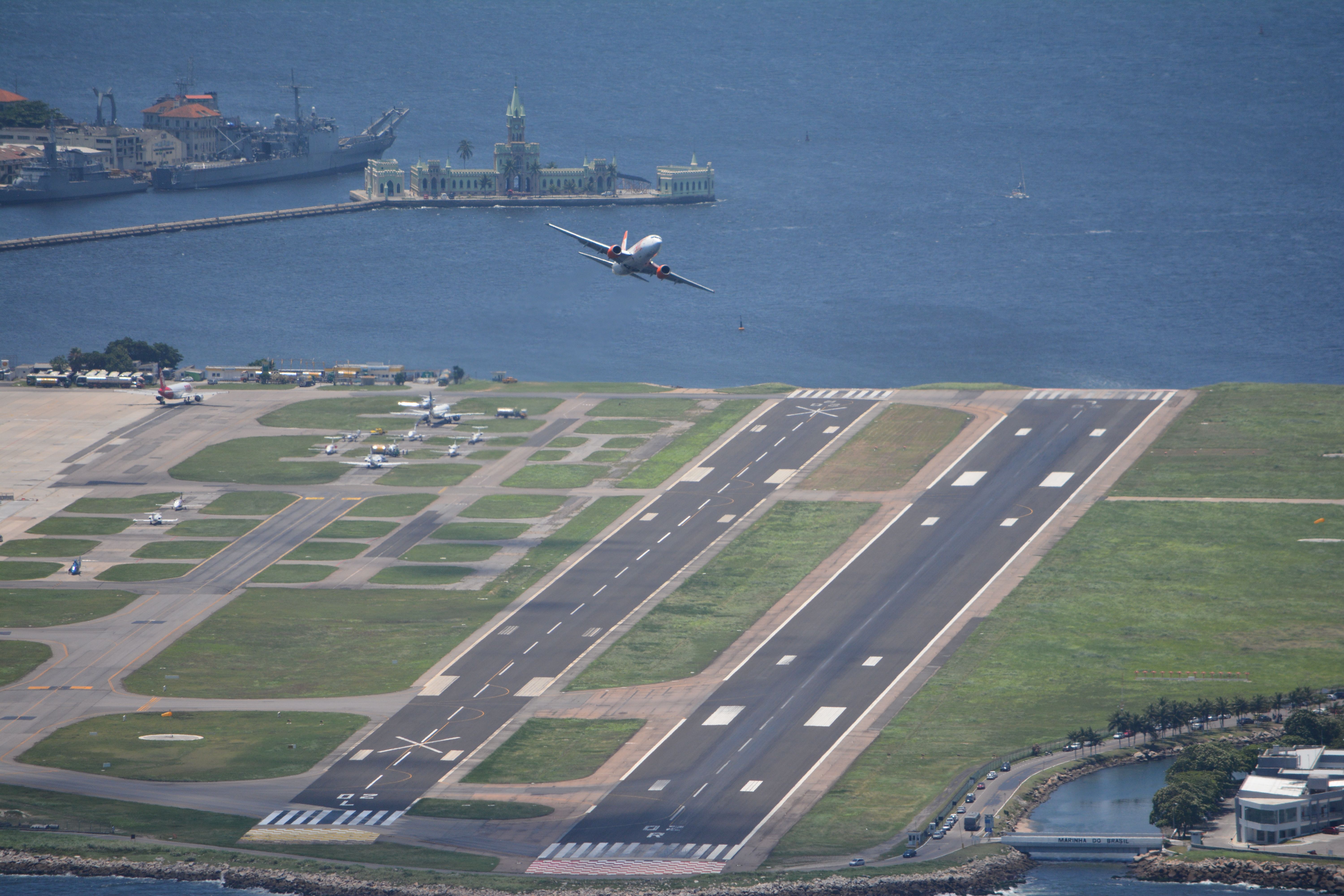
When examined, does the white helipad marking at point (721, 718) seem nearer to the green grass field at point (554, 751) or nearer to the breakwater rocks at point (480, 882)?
the green grass field at point (554, 751)

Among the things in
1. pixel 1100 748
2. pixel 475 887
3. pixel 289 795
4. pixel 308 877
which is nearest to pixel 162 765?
pixel 289 795

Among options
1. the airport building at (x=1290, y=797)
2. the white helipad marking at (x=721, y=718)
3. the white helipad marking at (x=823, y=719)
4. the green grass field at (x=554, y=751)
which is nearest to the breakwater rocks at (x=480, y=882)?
the airport building at (x=1290, y=797)

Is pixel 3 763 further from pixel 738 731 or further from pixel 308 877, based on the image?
pixel 738 731

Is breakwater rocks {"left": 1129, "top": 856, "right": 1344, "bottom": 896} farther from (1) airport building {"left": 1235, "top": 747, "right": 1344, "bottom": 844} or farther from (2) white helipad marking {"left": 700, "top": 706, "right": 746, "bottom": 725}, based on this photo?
(2) white helipad marking {"left": 700, "top": 706, "right": 746, "bottom": 725}

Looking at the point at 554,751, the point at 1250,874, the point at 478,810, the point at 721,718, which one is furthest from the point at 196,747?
the point at 1250,874

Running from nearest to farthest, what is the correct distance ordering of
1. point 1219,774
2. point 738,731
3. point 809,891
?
point 809,891
point 1219,774
point 738,731
